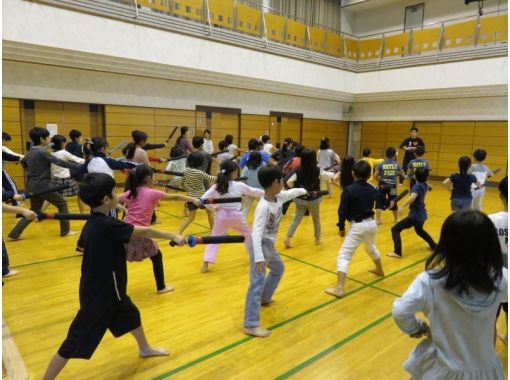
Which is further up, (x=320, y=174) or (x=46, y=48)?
(x=46, y=48)

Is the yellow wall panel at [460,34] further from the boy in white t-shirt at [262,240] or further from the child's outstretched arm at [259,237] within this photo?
the child's outstretched arm at [259,237]

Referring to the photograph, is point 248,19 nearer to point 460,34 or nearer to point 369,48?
point 369,48

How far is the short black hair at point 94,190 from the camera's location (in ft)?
6.93

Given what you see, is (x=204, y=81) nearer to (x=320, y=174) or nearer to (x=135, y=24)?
(x=135, y=24)

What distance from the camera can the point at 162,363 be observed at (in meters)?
2.58

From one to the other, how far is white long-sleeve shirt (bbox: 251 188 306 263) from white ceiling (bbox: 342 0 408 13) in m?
14.8

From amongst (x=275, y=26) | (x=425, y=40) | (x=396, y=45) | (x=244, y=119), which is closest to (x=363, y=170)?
(x=244, y=119)

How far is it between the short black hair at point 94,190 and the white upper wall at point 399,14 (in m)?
14.5

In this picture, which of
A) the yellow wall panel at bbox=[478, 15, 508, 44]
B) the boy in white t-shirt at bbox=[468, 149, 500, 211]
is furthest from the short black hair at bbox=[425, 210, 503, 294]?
the yellow wall panel at bbox=[478, 15, 508, 44]

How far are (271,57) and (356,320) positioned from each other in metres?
9.64

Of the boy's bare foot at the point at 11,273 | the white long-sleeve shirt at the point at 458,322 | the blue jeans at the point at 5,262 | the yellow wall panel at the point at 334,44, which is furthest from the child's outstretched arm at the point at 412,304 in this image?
the yellow wall panel at the point at 334,44

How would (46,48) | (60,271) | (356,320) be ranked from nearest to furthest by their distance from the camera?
(356,320)
(60,271)
(46,48)

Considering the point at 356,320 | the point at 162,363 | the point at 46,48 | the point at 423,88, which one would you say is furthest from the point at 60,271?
the point at 423,88

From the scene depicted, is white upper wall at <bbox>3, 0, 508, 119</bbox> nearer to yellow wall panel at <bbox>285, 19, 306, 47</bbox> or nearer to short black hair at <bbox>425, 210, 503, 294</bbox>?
yellow wall panel at <bbox>285, 19, 306, 47</bbox>
